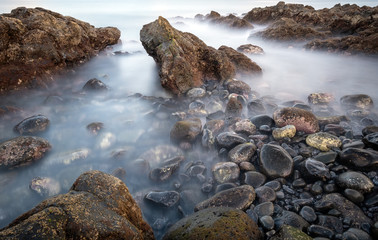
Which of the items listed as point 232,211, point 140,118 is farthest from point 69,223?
point 140,118

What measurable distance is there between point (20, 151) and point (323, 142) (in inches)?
215

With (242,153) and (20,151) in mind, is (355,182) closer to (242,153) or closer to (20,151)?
(242,153)

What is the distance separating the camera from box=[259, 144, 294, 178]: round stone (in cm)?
327

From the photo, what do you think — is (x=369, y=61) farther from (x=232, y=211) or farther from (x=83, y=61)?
(x=83, y=61)

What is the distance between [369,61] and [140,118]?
11391 millimetres

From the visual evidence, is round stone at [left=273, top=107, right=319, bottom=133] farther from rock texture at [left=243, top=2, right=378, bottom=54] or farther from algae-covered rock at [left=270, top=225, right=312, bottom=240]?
rock texture at [left=243, top=2, right=378, bottom=54]

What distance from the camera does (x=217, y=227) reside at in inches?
78.5

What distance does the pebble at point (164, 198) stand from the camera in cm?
312

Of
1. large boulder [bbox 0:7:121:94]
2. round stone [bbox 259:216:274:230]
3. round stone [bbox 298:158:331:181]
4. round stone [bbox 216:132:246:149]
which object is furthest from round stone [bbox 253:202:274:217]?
large boulder [bbox 0:7:121:94]

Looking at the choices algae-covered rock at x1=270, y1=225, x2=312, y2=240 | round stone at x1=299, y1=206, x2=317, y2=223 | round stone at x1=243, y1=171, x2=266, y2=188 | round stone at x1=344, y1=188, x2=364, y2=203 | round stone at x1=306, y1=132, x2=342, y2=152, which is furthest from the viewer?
round stone at x1=306, y1=132, x2=342, y2=152

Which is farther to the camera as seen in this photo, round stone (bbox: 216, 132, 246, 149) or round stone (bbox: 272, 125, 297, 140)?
round stone (bbox: 272, 125, 297, 140)

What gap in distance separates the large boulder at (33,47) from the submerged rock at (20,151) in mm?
3344

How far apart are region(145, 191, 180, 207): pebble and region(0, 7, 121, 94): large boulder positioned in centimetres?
592

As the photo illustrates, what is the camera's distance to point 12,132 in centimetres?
479
